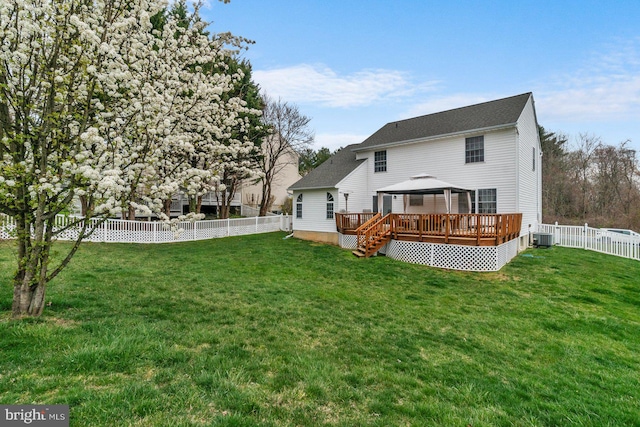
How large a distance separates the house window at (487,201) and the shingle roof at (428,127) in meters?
2.64

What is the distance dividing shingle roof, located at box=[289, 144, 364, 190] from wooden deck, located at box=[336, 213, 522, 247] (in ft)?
12.4

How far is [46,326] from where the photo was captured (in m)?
3.56

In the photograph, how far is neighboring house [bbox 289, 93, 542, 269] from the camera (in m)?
11.6

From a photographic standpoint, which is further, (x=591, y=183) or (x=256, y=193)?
(x=256, y=193)

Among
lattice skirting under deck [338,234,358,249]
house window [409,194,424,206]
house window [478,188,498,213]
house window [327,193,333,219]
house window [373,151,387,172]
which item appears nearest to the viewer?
house window [478,188,498,213]

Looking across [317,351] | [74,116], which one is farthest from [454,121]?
[74,116]

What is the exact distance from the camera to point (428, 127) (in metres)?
14.3

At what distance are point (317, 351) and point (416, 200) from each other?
11.4 m

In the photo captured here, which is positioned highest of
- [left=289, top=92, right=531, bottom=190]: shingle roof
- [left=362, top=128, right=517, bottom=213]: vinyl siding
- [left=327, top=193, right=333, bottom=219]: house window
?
[left=289, top=92, right=531, bottom=190]: shingle roof

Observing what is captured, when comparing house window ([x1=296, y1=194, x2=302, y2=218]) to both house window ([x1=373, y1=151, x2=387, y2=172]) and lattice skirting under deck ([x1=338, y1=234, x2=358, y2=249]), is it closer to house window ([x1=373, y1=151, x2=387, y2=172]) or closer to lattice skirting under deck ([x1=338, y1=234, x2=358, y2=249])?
lattice skirting under deck ([x1=338, y1=234, x2=358, y2=249])

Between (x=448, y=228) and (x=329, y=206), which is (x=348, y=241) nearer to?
(x=329, y=206)

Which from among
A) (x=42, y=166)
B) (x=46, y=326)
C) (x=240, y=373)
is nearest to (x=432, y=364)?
(x=240, y=373)

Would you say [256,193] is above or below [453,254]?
above

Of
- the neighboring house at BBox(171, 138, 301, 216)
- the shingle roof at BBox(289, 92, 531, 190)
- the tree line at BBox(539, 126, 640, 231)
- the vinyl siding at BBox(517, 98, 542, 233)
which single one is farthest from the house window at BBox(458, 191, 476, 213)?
the tree line at BBox(539, 126, 640, 231)
